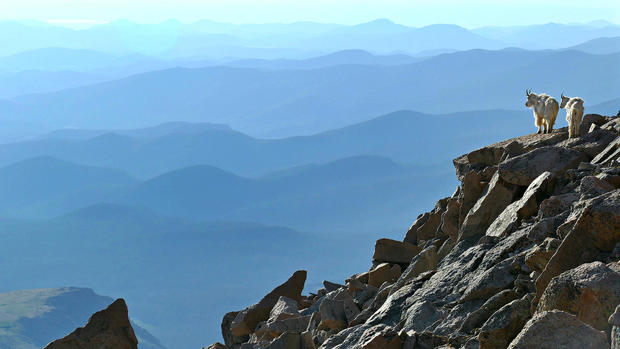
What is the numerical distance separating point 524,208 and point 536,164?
2.37 m

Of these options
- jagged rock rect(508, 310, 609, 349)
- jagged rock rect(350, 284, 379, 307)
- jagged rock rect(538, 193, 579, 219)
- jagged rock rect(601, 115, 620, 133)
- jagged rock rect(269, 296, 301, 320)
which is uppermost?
jagged rock rect(601, 115, 620, 133)

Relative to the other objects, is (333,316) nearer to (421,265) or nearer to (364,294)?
(364,294)

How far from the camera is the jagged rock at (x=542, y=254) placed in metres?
13.3

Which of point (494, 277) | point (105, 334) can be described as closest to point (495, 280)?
point (494, 277)

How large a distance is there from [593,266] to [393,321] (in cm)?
661

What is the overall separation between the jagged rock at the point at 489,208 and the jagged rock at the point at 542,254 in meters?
5.31

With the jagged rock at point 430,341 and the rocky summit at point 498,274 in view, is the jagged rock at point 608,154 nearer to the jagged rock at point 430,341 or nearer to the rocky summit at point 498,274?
the rocky summit at point 498,274

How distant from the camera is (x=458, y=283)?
1580cm

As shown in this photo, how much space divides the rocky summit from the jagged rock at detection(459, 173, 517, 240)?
0.03m

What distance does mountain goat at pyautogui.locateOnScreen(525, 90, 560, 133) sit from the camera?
2595cm

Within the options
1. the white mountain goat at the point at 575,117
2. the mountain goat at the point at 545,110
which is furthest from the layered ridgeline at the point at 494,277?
the mountain goat at the point at 545,110

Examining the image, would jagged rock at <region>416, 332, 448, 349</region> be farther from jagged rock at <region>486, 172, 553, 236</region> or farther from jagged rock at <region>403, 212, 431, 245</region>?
jagged rock at <region>403, 212, 431, 245</region>

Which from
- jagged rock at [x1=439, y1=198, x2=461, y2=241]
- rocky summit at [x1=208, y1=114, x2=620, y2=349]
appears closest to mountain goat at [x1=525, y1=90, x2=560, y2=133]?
rocky summit at [x1=208, y1=114, x2=620, y2=349]

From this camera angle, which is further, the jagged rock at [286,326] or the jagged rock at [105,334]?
the jagged rock at [286,326]
